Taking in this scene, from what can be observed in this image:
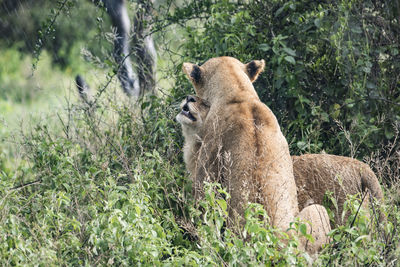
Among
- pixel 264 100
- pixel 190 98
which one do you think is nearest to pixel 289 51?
pixel 264 100

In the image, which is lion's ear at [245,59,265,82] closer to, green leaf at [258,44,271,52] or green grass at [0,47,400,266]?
green leaf at [258,44,271,52]

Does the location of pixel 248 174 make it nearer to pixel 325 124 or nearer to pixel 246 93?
pixel 246 93

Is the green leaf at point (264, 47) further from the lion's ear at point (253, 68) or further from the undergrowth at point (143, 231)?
the undergrowth at point (143, 231)

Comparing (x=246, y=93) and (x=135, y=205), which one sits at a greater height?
(x=246, y=93)

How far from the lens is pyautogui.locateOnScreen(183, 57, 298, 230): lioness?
13.2ft

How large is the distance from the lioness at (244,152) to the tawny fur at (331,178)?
295 millimetres

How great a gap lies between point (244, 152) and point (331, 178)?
30.4 inches

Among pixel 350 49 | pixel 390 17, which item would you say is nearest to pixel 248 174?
pixel 350 49

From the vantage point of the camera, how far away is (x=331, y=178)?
449 cm

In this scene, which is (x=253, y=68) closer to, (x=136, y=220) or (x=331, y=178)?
(x=331, y=178)

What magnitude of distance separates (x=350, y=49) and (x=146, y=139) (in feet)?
6.94

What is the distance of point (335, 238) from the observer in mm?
3383

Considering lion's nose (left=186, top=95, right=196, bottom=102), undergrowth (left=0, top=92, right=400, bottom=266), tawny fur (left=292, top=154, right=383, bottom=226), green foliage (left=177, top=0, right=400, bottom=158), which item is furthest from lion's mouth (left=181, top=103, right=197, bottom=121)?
green foliage (left=177, top=0, right=400, bottom=158)

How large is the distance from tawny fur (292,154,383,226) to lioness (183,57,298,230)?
11.6 inches
